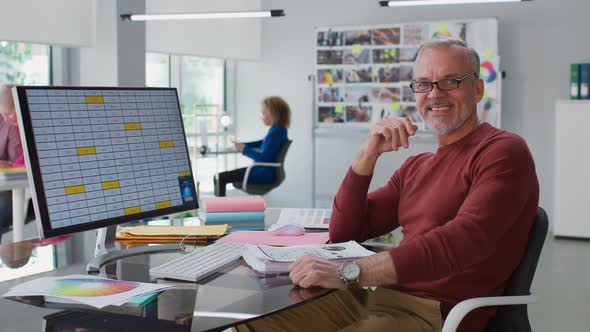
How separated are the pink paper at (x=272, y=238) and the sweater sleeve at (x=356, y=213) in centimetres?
7

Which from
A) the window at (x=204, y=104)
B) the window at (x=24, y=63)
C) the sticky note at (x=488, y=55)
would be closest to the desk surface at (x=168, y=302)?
the window at (x=24, y=63)

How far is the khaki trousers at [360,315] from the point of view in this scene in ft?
5.74

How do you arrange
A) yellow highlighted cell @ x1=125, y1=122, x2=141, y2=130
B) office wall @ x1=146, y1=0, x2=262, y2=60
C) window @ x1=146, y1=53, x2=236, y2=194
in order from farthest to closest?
window @ x1=146, y1=53, x2=236, y2=194
office wall @ x1=146, y1=0, x2=262, y2=60
yellow highlighted cell @ x1=125, y1=122, x2=141, y2=130

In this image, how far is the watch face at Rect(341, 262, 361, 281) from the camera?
1.56 metres

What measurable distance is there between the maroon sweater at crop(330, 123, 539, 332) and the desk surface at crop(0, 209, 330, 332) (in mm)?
336

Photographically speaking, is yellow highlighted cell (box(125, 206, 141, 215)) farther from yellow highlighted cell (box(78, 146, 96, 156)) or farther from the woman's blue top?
the woman's blue top

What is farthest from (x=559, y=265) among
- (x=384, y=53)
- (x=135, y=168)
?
(x=135, y=168)

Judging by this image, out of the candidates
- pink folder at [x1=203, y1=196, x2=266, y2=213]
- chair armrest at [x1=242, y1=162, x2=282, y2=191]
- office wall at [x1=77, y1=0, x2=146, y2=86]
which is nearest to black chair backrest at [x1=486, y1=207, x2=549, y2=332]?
pink folder at [x1=203, y1=196, x2=266, y2=213]

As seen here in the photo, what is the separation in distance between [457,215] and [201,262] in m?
0.65

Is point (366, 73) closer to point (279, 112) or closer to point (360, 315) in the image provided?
point (279, 112)

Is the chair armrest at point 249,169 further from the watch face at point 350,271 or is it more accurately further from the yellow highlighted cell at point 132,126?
the watch face at point 350,271

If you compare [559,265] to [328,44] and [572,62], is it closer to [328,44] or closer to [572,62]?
[572,62]

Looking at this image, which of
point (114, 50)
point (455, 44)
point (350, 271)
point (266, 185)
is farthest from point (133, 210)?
point (266, 185)

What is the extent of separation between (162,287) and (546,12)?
6.03 metres
